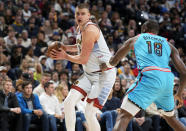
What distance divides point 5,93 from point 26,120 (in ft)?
2.45

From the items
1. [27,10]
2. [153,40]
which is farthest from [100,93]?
[27,10]

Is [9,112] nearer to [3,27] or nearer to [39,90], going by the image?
[39,90]

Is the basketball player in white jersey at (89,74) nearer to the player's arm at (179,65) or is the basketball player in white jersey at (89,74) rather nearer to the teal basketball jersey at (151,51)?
the teal basketball jersey at (151,51)

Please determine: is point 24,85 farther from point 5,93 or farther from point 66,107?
point 66,107

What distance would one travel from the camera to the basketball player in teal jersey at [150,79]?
14.8 feet

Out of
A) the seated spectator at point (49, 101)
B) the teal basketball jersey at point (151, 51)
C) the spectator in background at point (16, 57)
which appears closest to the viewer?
the teal basketball jersey at point (151, 51)

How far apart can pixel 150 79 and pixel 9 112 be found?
10.5 feet

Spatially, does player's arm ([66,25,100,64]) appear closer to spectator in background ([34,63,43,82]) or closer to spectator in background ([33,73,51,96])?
spectator in background ([33,73,51,96])

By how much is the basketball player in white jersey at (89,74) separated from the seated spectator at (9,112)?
1.78 metres

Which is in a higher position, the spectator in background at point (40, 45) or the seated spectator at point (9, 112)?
the spectator in background at point (40, 45)

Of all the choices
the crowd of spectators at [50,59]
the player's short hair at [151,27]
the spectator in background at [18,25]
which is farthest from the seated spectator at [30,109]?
the spectator in background at [18,25]

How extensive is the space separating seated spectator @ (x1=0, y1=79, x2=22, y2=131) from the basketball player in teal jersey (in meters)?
2.68

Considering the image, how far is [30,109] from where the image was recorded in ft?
23.5

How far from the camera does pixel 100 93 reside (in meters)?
5.30
